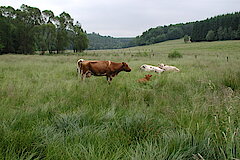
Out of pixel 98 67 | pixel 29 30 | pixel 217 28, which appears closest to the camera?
pixel 98 67

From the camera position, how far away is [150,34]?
404ft

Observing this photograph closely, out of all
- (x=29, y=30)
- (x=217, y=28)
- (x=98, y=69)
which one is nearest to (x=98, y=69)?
(x=98, y=69)

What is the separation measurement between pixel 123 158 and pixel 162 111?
5.47 ft

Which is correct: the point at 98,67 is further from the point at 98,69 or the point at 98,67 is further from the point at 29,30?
the point at 29,30

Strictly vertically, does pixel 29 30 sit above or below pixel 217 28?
below

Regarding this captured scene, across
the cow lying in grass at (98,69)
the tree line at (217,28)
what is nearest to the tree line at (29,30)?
the cow lying in grass at (98,69)

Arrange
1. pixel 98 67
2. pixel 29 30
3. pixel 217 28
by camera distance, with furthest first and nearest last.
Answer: pixel 217 28 → pixel 29 30 → pixel 98 67

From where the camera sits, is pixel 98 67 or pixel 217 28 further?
pixel 217 28

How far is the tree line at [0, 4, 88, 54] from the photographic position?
33125mm

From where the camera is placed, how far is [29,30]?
1382 inches

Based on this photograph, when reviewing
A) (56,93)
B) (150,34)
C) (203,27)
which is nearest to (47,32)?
(56,93)

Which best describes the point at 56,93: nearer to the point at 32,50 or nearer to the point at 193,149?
the point at 193,149

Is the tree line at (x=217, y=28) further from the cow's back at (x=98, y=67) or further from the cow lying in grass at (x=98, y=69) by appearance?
the cow's back at (x=98, y=67)

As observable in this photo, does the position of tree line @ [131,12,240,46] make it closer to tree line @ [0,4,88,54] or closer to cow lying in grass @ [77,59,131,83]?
tree line @ [0,4,88,54]
